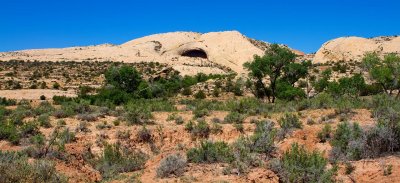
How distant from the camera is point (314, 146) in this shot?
51.6ft

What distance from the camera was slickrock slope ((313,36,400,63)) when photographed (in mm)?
53606

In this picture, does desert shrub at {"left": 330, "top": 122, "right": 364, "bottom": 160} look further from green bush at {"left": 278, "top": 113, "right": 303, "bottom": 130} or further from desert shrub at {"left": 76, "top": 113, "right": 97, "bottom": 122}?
desert shrub at {"left": 76, "top": 113, "right": 97, "bottom": 122}

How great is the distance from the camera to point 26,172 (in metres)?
9.31

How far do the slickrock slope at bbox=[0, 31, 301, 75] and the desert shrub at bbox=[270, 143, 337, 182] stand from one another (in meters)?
45.0

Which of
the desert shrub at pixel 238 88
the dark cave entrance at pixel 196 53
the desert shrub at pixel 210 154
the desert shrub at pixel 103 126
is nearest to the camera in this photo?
the desert shrub at pixel 210 154

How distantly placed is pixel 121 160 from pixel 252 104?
36.0ft

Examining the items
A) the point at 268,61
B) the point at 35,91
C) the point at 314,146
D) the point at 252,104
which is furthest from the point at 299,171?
the point at 35,91

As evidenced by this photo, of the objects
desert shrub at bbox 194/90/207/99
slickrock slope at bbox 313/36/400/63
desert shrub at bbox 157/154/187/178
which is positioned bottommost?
desert shrub at bbox 157/154/187/178

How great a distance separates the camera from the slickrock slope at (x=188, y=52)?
66688 millimetres

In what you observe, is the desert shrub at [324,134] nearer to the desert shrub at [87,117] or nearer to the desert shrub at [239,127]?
the desert shrub at [239,127]

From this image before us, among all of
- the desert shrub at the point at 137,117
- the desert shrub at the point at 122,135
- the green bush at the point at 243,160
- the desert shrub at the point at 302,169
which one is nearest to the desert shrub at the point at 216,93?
the desert shrub at the point at 137,117

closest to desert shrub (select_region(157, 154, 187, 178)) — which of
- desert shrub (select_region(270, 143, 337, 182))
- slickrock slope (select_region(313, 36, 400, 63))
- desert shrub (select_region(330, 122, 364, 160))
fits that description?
A: desert shrub (select_region(270, 143, 337, 182))

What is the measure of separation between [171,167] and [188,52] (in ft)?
219

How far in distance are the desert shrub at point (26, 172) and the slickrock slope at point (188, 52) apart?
45715 millimetres
